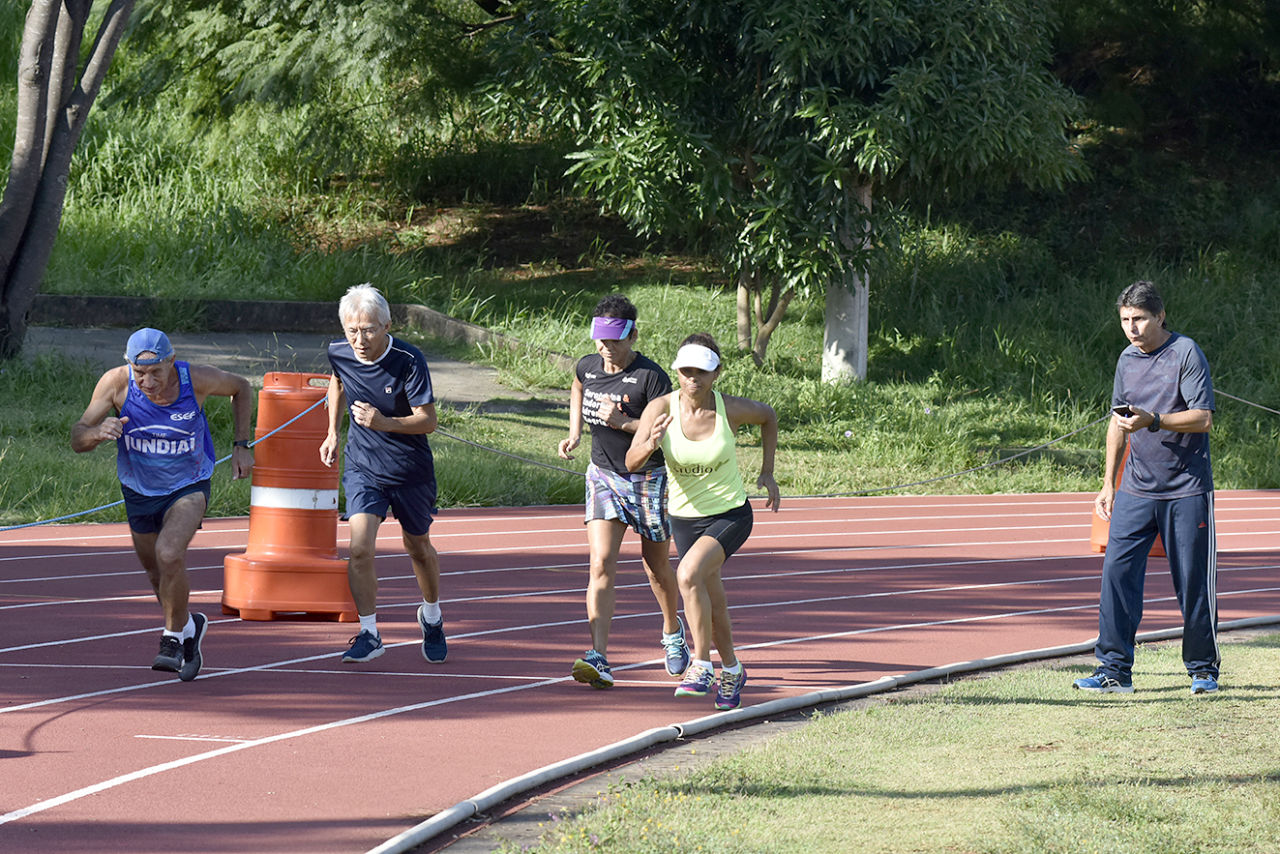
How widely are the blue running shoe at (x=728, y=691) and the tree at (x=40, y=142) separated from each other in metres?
13.0

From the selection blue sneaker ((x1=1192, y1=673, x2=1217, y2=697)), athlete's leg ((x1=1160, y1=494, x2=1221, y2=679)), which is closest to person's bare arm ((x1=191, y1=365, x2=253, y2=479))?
athlete's leg ((x1=1160, y1=494, x2=1221, y2=679))

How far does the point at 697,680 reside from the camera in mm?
6777

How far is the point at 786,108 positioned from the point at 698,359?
1294 centimetres

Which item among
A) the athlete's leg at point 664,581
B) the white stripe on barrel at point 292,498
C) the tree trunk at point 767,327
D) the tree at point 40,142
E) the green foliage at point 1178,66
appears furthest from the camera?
the green foliage at point 1178,66

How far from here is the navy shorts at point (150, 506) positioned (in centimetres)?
689

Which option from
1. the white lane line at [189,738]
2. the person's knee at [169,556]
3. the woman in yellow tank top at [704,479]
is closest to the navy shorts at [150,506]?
the person's knee at [169,556]

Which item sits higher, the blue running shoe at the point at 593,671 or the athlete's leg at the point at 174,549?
the athlete's leg at the point at 174,549

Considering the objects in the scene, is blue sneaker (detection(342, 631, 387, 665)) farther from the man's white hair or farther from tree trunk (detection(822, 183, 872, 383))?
tree trunk (detection(822, 183, 872, 383))

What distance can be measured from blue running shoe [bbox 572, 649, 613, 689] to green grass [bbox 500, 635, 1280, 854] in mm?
952

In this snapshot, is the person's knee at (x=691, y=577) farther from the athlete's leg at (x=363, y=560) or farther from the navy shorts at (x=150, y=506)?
the navy shorts at (x=150, y=506)

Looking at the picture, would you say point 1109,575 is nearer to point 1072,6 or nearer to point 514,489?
point 514,489

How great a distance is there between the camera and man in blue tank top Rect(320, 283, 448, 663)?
22.9 feet

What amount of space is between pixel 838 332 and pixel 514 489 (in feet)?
26.4

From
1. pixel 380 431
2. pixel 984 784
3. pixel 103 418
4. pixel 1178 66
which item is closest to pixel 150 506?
pixel 103 418
